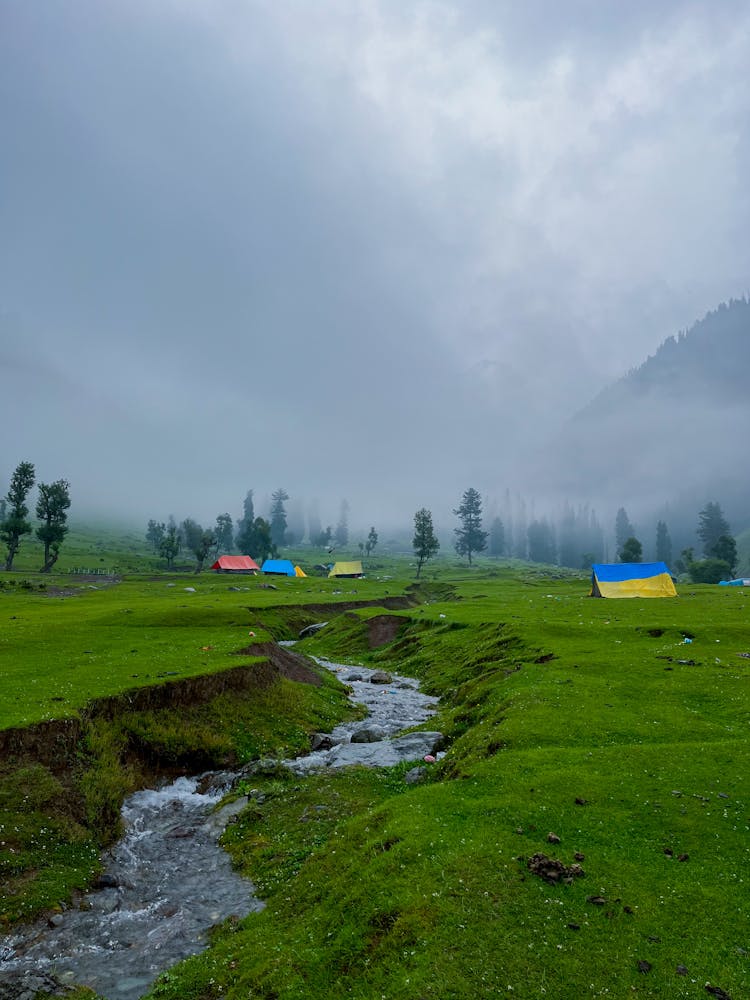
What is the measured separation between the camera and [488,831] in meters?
15.9

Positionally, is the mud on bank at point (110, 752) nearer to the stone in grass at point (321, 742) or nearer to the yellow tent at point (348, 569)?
the stone in grass at point (321, 742)

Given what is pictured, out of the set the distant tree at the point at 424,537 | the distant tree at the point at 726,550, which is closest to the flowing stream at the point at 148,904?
the distant tree at the point at 424,537

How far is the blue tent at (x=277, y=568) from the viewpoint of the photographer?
577 feet

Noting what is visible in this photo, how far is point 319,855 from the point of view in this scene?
→ 18.4 meters

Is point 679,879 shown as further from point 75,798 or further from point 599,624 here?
point 599,624

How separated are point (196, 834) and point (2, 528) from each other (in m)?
141

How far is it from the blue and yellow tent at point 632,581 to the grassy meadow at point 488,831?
43.1 metres

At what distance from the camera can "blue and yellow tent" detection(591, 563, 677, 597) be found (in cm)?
8175

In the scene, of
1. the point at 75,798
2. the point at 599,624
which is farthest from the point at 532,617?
the point at 75,798

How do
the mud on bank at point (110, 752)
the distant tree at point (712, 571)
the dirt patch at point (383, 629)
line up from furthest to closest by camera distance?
the distant tree at point (712, 571) < the dirt patch at point (383, 629) < the mud on bank at point (110, 752)

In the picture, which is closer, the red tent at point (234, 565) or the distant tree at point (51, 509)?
the distant tree at point (51, 509)

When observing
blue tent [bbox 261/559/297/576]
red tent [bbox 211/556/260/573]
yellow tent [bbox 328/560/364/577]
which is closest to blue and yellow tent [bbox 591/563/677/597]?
yellow tent [bbox 328/560/364/577]

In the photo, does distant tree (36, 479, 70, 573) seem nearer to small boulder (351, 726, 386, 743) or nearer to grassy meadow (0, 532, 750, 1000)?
grassy meadow (0, 532, 750, 1000)

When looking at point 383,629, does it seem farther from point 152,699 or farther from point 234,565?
point 234,565
